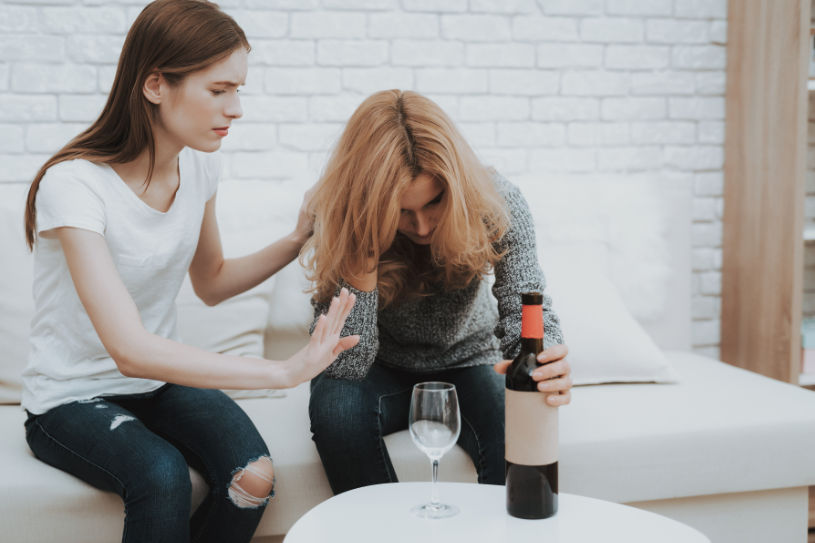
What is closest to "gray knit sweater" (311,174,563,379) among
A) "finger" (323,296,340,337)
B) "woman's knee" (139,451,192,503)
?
"finger" (323,296,340,337)

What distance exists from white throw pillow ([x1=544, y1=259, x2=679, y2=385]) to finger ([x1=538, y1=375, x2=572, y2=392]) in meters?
0.76

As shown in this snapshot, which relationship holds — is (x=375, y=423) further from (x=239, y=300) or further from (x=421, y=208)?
(x=239, y=300)

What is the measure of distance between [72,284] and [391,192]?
1.98 feet

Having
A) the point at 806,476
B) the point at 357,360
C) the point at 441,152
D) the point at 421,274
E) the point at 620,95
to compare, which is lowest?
the point at 806,476

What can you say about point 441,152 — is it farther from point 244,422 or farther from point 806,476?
point 806,476

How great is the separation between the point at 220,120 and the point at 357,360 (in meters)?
0.52

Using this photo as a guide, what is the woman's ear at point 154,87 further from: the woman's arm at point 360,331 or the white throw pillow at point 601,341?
the white throw pillow at point 601,341

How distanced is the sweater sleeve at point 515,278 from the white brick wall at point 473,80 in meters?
0.82

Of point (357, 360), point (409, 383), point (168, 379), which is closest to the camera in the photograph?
point (168, 379)

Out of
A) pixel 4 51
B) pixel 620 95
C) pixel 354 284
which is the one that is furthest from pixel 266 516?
pixel 620 95

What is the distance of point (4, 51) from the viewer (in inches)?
77.1

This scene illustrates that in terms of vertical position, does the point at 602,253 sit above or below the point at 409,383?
above

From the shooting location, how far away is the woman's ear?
1250mm

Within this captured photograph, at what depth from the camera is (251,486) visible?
122 centimetres
